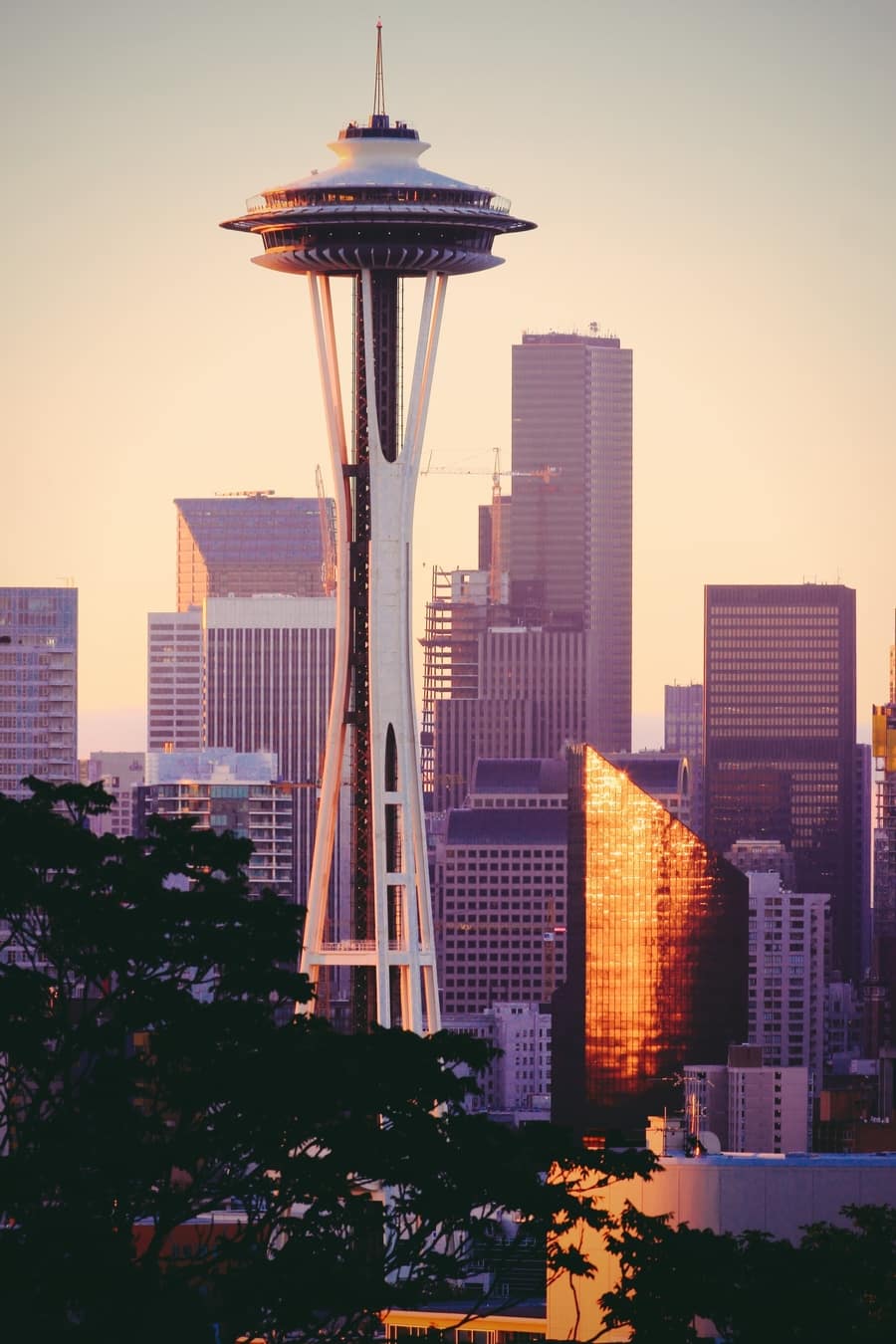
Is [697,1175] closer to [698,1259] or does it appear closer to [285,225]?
[285,225]

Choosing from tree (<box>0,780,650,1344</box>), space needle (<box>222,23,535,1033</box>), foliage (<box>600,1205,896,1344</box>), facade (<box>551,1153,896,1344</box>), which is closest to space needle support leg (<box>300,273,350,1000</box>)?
space needle (<box>222,23,535,1033</box>)

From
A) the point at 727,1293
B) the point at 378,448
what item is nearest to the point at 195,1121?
the point at 727,1293

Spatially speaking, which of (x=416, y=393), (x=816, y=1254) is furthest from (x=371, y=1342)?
(x=416, y=393)

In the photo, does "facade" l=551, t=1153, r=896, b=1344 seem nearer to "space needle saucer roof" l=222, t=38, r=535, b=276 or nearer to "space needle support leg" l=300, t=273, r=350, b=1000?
"space needle support leg" l=300, t=273, r=350, b=1000

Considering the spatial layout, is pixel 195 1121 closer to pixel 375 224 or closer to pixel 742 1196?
pixel 742 1196

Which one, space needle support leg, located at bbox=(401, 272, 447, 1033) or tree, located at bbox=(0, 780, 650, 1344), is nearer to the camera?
tree, located at bbox=(0, 780, 650, 1344)

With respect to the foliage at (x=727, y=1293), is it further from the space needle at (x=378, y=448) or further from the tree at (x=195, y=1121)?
the space needle at (x=378, y=448)
